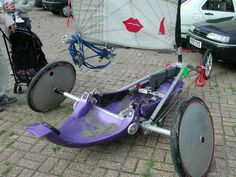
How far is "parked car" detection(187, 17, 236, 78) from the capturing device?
20.8 ft

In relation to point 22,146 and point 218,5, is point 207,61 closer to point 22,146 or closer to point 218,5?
point 218,5

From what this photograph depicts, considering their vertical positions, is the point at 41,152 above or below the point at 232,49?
below

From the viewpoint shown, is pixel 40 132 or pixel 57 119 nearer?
pixel 40 132

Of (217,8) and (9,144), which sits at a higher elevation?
(217,8)

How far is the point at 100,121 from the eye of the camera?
3.74 meters

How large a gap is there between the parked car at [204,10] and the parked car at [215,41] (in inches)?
45.6

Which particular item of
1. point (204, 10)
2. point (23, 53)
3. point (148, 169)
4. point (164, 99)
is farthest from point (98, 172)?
point (204, 10)

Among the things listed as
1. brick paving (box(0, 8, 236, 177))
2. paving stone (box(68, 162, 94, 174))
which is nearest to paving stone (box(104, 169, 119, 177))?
brick paving (box(0, 8, 236, 177))

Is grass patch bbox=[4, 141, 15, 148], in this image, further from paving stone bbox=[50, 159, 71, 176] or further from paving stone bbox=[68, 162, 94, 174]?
paving stone bbox=[68, 162, 94, 174]

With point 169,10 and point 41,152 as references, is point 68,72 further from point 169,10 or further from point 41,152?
point 169,10

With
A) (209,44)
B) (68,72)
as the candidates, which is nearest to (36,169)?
(68,72)

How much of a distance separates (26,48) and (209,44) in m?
3.58

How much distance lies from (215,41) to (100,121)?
372 centimetres

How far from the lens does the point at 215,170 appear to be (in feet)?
11.2
